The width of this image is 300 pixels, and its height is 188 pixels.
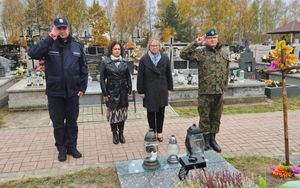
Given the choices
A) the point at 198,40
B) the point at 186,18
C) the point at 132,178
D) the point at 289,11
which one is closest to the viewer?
the point at 132,178

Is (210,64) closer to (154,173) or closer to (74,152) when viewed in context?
(154,173)

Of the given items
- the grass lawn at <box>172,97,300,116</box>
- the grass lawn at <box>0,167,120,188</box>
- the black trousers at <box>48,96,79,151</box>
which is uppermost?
the black trousers at <box>48,96,79,151</box>

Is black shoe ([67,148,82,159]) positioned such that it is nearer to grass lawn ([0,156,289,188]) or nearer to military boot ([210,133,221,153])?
grass lawn ([0,156,289,188])

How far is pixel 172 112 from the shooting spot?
7.66 metres

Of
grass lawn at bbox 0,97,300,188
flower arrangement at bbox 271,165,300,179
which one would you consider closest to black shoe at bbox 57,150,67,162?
grass lawn at bbox 0,97,300,188

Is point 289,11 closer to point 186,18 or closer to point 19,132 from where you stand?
point 186,18

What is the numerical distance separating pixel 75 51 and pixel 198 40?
1694mm

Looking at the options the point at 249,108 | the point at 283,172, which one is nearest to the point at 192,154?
the point at 283,172

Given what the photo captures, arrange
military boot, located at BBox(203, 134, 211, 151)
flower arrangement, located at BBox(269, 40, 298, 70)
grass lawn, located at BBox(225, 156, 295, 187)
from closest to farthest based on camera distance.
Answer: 1. flower arrangement, located at BBox(269, 40, 298, 70)
2. grass lawn, located at BBox(225, 156, 295, 187)
3. military boot, located at BBox(203, 134, 211, 151)

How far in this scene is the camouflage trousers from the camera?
4.73m

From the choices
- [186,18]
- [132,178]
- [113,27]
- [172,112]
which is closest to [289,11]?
[186,18]

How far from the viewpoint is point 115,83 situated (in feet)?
17.0

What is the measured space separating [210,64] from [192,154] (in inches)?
61.3

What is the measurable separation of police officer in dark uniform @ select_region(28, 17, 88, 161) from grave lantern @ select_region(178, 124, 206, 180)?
5.77 ft
